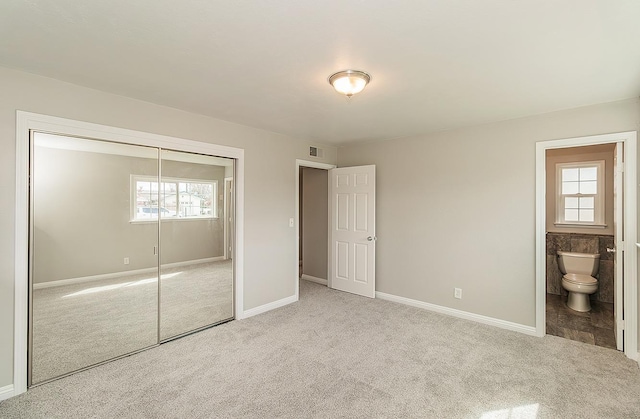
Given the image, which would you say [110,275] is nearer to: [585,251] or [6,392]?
[6,392]

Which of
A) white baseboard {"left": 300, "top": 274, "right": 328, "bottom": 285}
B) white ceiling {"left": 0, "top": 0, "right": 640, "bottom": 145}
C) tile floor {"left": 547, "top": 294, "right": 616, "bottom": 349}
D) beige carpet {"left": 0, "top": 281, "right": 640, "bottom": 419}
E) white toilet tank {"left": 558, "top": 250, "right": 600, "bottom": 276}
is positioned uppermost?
white ceiling {"left": 0, "top": 0, "right": 640, "bottom": 145}

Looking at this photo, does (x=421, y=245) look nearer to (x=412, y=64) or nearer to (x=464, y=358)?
(x=464, y=358)

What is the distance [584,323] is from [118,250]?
541 cm

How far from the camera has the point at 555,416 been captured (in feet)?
6.71

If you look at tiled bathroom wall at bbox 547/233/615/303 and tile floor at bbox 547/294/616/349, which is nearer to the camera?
tile floor at bbox 547/294/616/349

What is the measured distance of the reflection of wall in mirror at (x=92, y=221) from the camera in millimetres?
2473

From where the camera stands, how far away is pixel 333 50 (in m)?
1.96

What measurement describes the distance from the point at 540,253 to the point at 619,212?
78 cm

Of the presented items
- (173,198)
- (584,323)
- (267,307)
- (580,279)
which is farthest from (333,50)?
(580,279)

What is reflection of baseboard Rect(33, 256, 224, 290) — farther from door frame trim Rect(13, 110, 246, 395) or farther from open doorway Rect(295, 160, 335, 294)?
open doorway Rect(295, 160, 335, 294)

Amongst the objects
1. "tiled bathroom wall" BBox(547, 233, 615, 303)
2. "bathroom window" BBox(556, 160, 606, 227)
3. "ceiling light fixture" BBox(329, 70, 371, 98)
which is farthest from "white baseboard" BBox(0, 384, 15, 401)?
"bathroom window" BBox(556, 160, 606, 227)

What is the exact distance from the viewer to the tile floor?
3.23 metres

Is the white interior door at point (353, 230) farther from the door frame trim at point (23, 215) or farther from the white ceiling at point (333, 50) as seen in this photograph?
the door frame trim at point (23, 215)

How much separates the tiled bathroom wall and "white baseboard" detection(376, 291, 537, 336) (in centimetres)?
189
